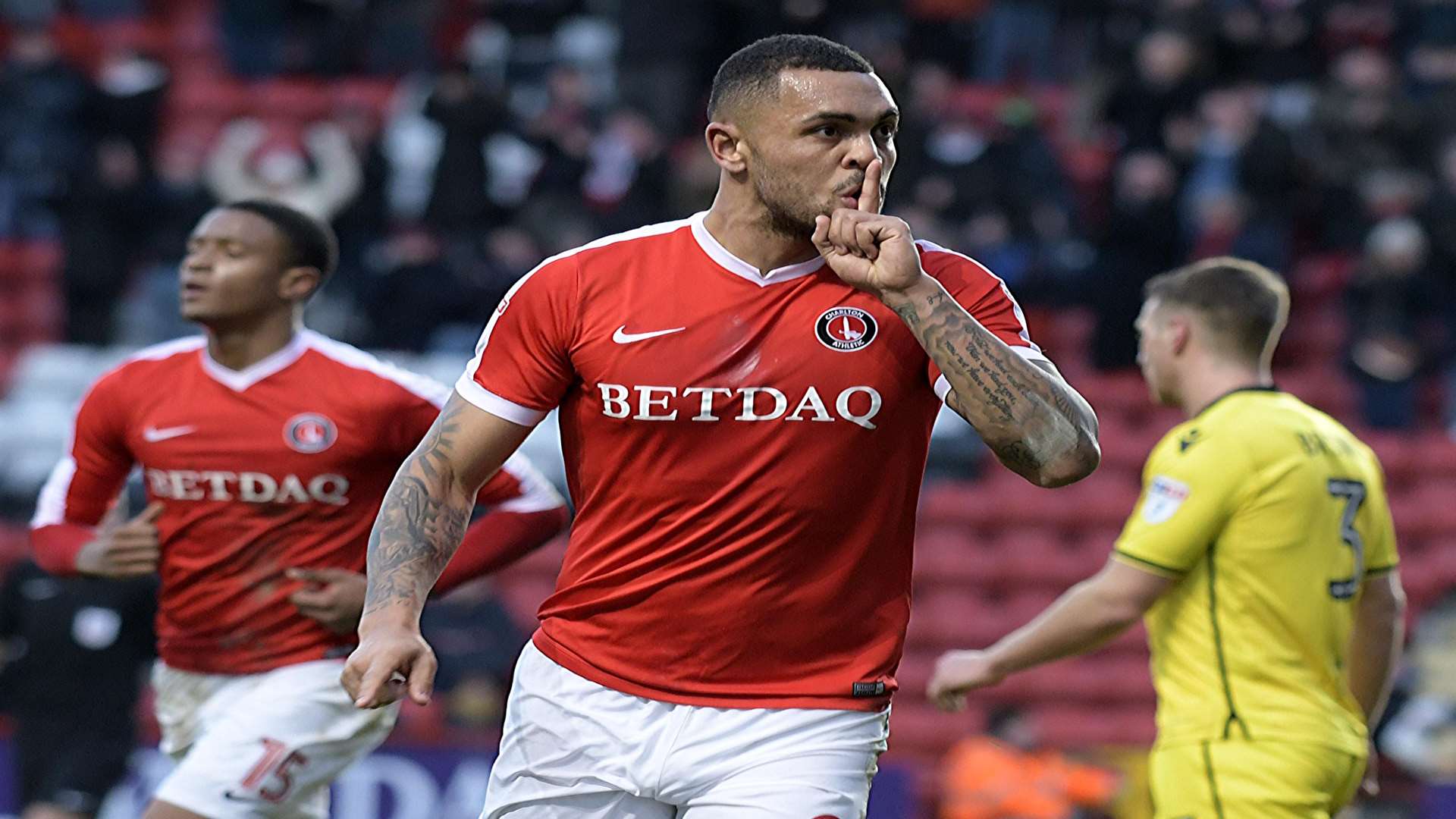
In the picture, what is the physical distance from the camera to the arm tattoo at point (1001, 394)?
12.7ft

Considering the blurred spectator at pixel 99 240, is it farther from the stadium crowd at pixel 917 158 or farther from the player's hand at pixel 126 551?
the player's hand at pixel 126 551

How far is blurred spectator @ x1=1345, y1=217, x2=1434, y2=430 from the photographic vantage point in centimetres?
1342

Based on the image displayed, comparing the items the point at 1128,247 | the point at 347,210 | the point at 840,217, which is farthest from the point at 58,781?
the point at 1128,247

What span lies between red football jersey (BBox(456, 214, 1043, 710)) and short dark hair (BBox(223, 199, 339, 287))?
210 centimetres

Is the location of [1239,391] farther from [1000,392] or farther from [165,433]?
[165,433]

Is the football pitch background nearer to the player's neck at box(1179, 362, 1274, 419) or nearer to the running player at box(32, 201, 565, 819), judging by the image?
the running player at box(32, 201, 565, 819)

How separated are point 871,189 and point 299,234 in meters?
2.72

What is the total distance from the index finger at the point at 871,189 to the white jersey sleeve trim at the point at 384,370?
2063mm

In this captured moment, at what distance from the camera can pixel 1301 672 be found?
Result: 5.14m

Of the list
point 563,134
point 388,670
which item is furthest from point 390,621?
point 563,134

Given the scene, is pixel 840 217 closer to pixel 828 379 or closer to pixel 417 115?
pixel 828 379

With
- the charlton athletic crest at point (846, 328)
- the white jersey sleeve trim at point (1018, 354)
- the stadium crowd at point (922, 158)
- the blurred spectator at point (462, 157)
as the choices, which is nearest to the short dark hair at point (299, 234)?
the charlton athletic crest at point (846, 328)

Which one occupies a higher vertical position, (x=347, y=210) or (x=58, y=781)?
(x=347, y=210)

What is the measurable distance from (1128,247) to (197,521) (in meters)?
8.83
